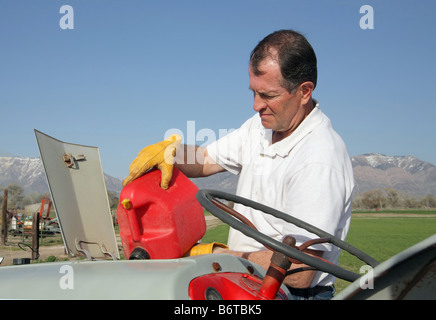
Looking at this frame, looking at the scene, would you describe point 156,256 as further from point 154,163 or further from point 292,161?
point 292,161

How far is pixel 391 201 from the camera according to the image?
187ft

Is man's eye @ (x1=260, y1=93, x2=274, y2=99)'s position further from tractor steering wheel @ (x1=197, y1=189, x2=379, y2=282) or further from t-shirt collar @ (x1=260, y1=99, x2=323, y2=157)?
tractor steering wheel @ (x1=197, y1=189, x2=379, y2=282)

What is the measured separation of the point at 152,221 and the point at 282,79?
1.01 meters

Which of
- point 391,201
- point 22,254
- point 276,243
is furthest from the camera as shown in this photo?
point 391,201

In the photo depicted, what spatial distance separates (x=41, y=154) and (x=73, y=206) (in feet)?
1.39

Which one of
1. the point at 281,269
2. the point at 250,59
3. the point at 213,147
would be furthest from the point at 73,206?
the point at 281,269

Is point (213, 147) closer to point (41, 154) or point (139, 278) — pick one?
point (41, 154)

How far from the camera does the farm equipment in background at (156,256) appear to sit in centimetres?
102

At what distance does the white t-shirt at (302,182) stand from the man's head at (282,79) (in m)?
0.09

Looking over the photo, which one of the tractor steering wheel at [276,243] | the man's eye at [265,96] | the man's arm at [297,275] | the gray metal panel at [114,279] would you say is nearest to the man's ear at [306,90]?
the man's eye at [265,96]

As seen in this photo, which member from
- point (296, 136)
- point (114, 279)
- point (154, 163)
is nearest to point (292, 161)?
point (296, 136)

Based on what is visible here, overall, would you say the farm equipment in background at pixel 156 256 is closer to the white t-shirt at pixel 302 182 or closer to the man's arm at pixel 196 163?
the white t-shirt at pixel 302 182

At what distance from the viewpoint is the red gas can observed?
2039 millimetres

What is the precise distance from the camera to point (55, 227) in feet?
67.6
